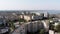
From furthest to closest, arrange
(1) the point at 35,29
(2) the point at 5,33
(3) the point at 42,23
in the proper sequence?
1. (3) the point at 42,23
2. (1) the point at 35,29
3. (2) the point at 5,33

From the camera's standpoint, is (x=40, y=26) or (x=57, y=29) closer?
(x=57, y=29)

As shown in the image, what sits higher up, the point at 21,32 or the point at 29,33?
the point at 21,32

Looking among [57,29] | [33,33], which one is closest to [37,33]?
[33,33]

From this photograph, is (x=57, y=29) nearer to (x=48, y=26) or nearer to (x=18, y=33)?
(x=48, y=26)

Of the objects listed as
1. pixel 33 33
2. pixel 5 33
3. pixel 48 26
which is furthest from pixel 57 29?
pixel 5 33

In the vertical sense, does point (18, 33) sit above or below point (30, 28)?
above

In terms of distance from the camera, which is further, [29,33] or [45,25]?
[45,25]

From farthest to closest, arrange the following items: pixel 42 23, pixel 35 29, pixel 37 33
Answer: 1. pixel 42 23
2. pixel 35 29
3. pixel 37 33

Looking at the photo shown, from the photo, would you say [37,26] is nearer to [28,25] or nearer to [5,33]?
[28,25]

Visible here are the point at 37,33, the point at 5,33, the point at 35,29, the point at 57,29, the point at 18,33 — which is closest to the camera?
the point at 18,33
